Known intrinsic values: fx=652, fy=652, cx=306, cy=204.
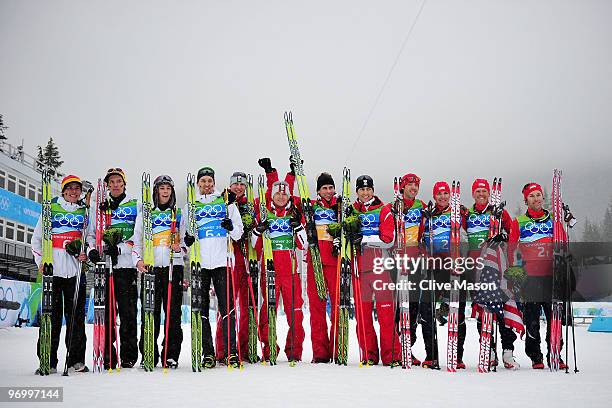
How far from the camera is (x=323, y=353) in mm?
7207

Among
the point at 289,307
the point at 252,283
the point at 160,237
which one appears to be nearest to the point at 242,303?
the point at 252,283

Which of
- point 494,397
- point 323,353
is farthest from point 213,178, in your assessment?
point 494,397

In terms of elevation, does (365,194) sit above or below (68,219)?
above

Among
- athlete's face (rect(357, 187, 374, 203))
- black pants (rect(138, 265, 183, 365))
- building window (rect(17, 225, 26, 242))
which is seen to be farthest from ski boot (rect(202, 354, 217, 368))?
building window (rect(17, 225, 26, 242))

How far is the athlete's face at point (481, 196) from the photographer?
700 centimetres

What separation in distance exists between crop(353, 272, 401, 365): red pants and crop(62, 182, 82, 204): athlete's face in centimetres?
308

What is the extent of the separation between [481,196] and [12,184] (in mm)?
22784

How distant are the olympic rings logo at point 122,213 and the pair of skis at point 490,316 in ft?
12.5

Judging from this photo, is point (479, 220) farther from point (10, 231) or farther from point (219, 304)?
point (10, 231)

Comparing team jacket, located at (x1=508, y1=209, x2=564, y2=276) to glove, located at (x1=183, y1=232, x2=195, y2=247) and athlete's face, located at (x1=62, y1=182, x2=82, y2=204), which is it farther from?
athlete's face, located at (x1=62, y1=182, x2=82, y2=204)

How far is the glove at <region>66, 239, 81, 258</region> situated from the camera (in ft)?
21.3

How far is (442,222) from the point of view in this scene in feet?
22.8

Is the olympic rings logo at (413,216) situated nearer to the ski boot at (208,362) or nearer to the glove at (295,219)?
the glove at (295,219)

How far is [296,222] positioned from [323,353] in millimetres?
1479
